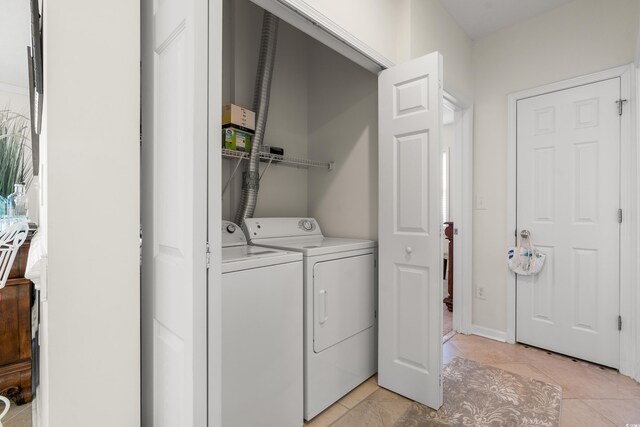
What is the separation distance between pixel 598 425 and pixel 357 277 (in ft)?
4.98

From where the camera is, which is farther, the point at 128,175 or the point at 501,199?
the point at 501,199

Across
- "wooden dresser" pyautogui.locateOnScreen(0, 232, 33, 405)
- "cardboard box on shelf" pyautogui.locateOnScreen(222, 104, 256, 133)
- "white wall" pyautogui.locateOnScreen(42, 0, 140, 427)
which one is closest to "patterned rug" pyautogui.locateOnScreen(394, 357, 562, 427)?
"white wall" pyautogui.locateOnScreen(42, 0, 140, 427)

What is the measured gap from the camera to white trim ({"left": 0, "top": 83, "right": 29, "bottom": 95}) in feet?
5.26

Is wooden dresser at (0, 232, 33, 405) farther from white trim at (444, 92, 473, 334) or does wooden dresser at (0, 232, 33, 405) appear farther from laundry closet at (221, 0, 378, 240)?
white trim at (444, 92, 473, 334)

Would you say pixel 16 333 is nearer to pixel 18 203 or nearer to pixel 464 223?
pixel 18 203

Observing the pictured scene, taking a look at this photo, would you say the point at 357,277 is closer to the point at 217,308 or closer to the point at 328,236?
the point at 328,236

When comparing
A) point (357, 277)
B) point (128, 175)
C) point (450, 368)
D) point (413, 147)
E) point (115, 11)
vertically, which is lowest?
point (450, 368)

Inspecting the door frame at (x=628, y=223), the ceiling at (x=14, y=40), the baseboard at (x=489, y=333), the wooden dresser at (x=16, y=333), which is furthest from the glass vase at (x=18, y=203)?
the door frame at (x=628, y=223)

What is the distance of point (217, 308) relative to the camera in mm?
946

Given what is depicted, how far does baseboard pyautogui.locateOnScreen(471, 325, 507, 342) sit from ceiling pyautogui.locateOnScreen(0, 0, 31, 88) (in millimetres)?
3813

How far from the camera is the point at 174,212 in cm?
97

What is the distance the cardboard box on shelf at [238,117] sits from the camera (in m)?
2.04

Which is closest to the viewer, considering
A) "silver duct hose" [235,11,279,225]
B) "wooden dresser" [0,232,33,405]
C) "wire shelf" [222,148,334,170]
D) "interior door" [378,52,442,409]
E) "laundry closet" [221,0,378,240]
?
"wooden dresser" [0,232,33,405]

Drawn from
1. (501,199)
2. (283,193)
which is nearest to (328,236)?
(283,193)
